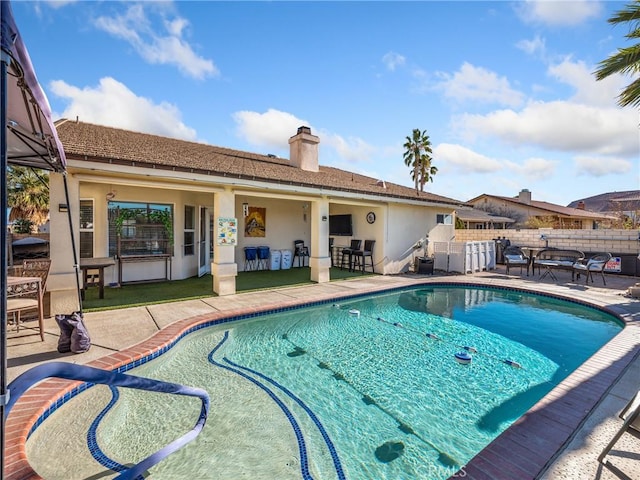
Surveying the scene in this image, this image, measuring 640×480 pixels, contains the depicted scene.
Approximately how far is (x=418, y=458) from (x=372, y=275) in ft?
34.0

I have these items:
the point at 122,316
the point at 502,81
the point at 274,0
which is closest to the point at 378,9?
the point at 274,0

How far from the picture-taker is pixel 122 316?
6.87 m

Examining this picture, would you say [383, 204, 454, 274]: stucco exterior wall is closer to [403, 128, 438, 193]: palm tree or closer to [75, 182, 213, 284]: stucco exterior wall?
[75, 182, 213, 284]: stucco exterior wall

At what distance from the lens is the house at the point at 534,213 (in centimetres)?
2947

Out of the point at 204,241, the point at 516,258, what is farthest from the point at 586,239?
the point at 204,241

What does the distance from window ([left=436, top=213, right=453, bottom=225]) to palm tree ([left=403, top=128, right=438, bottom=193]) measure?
29.0ft

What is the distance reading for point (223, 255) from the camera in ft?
30.1

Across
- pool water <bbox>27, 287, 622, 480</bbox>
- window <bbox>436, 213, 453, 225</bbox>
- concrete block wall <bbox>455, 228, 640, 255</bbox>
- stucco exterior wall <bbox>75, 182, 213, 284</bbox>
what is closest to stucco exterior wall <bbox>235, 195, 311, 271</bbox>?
stucco exterior wall <bbox>75, 182, 213, 284</bbox>

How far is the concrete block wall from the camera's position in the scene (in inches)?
544

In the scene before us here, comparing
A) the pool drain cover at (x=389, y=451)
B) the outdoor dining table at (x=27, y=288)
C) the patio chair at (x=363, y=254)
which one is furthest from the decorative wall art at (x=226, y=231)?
the pool drain cover at (x=389, y=451)

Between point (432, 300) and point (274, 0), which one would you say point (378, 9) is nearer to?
point (274, 0)

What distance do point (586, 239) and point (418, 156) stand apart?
1364 cm

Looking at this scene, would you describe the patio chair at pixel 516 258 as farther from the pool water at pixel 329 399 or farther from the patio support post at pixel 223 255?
the patio support post at pixel 223 255

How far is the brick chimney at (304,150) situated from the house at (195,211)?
0.17 feet
